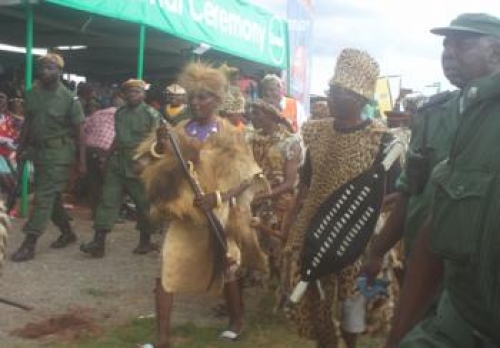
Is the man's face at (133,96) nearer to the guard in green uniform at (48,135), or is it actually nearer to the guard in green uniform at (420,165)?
the guard in green uniform at (48,135)

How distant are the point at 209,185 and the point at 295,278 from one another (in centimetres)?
101

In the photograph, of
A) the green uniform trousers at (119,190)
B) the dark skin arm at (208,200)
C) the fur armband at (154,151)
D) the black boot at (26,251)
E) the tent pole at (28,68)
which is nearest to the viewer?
the dark skin arm at (208,200)

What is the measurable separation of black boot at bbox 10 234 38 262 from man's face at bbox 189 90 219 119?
118 inches

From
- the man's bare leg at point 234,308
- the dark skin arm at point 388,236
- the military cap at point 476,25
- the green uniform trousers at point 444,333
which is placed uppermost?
the military cap at point 476,25

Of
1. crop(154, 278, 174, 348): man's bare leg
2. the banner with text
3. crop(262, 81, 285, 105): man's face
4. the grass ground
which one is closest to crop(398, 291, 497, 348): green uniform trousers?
crop(154, 278, 174, 348): man's bare leg

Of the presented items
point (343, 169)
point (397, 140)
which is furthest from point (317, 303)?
point (397, 140)

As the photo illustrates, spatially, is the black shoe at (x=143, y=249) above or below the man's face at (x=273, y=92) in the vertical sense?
below

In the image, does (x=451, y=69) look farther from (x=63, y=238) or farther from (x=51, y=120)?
(x=63, y=238)

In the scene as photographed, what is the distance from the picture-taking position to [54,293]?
235 inches

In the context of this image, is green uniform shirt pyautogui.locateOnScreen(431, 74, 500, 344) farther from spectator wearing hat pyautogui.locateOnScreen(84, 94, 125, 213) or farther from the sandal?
spectator wearing hat pyautogui.locateOnScreen(84, 94, 125, 213)

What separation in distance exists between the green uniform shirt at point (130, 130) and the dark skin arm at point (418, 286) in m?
5.67

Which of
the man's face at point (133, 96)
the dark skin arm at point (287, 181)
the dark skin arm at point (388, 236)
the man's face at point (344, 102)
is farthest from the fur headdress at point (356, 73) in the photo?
the man's face at point (133, 96)

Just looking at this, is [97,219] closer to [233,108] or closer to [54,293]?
[54,293]

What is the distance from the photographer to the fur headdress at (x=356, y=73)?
12.6 ft
